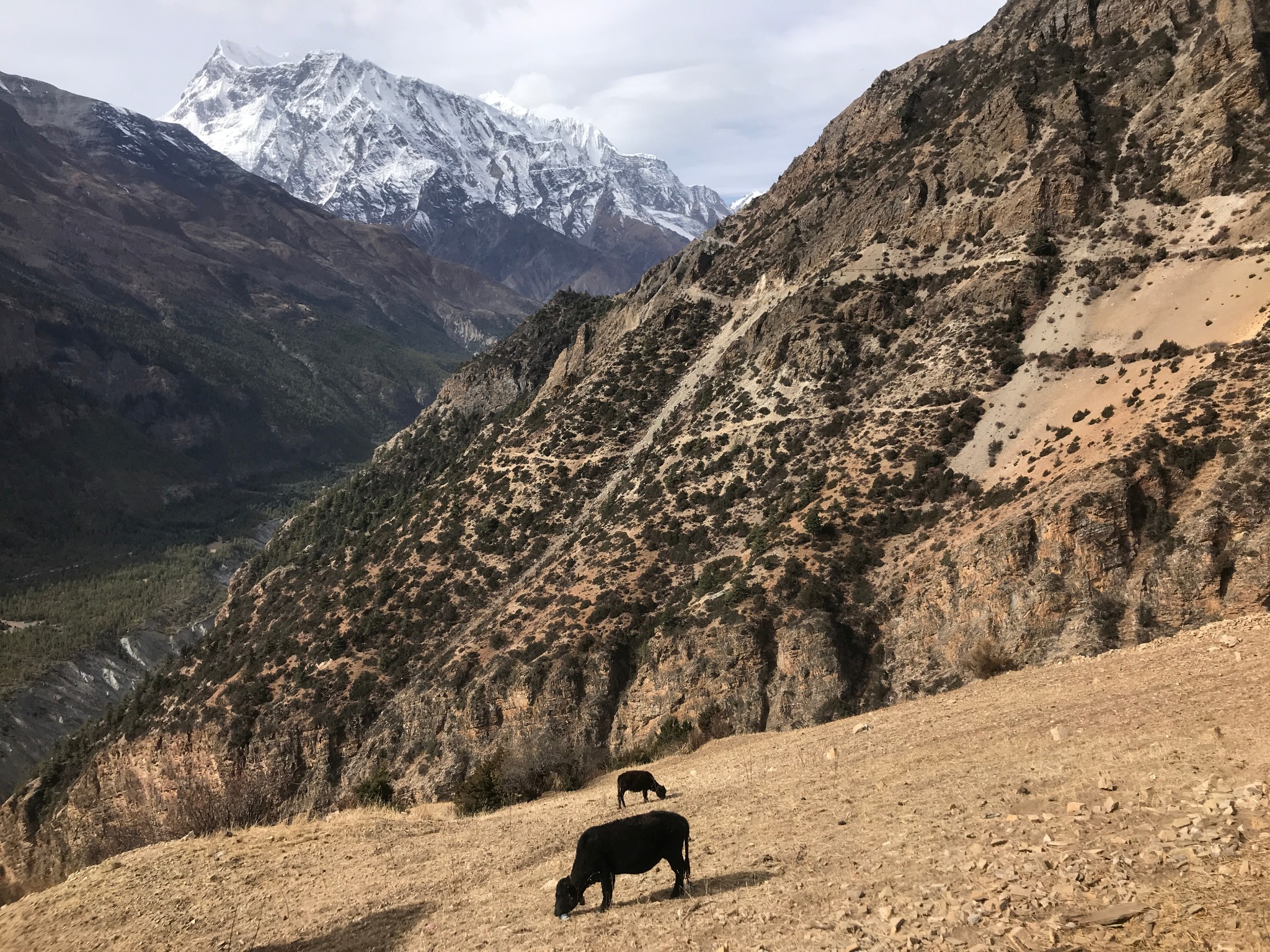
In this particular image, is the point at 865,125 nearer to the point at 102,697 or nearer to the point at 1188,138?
the point at 1188,138

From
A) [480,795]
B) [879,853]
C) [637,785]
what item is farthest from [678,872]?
[480,795]

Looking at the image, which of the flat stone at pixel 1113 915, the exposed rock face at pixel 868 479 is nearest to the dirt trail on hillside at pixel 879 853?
the flat stone at pixel 1113 915

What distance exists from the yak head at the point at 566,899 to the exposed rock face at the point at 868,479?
15680mm

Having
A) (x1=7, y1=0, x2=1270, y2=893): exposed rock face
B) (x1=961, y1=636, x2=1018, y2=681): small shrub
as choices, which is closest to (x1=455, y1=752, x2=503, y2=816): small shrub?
(x1=961, y1=636, x2=1018, y2=681): small shrub

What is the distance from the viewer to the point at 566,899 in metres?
10.1

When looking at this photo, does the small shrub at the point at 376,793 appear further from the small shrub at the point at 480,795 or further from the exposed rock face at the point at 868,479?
the exposed rock face at the point at 868,479

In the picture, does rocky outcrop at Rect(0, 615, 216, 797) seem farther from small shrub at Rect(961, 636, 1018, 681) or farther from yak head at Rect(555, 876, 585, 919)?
yak head at Rect(555, 876, 585, 919)

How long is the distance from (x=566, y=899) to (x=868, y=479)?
118ft

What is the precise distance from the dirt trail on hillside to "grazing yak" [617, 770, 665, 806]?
433mm

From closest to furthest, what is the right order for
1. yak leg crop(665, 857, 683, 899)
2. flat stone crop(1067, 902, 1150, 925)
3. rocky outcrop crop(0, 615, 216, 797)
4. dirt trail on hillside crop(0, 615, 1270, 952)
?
flat stone crop(1067, 902, 1150, 925)
dirt trail on hillside crop(0, 615, 1270, 952)
yak leg crop(665, 857, 683, 899)
rocky outcrop crop(0, 615, 216, 797)

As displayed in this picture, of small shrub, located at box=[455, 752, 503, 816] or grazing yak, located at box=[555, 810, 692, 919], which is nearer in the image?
grazing yak, located at box=[555, 810, 692, 919]

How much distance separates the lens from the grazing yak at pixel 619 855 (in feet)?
33.2

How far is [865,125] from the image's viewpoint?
75.9 meters

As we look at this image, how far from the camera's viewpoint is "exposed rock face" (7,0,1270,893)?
31.7 metres
